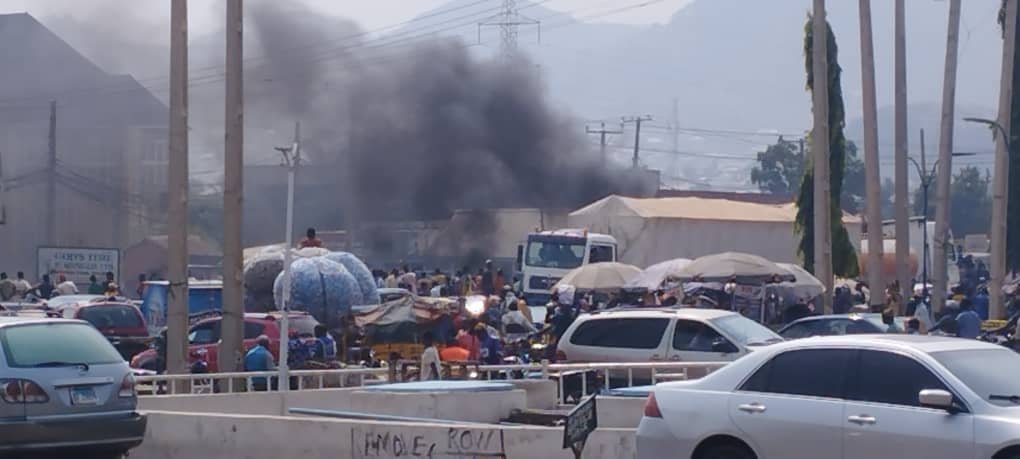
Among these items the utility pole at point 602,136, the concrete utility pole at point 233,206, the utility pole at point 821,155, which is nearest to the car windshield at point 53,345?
the concrete utility pole at point 233,206

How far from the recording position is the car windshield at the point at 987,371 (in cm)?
1056

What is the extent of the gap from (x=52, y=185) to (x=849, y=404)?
50297 millimetres

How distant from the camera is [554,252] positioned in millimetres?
47844

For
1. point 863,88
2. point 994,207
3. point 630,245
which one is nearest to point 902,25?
point 863,88

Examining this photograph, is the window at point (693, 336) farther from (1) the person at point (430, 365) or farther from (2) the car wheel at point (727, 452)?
(2) the car wheel at point (727, 452)

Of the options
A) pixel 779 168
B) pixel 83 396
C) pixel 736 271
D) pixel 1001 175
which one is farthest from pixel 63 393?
pixel 779 168

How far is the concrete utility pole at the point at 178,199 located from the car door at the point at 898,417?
9959 millimetres

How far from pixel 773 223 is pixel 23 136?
2825cm

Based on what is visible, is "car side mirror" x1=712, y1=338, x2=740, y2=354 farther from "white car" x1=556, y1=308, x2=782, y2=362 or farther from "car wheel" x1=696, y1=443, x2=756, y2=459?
"car wheel" x1=696, y1=443, x2=756, y2=459

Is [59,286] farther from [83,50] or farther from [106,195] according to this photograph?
[83,50]

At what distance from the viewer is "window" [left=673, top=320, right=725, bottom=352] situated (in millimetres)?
21188

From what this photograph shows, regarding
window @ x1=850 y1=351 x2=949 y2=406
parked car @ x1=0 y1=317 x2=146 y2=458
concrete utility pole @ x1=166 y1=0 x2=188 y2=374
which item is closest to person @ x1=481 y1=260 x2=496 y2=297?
concrete utility pole @ x1=166 y1=0 x2=188 y2=374

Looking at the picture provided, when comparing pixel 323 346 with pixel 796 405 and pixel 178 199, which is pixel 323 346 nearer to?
pixel 178 199

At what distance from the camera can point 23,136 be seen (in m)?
59.6
